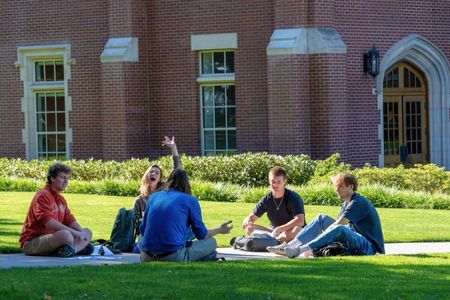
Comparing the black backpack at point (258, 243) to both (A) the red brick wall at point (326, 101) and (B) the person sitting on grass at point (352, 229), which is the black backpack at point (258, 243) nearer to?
(B) the person sitting on grass at point (352, 229)

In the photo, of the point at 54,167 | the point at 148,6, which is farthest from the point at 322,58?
the point at 54,167

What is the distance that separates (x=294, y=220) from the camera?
14078mm

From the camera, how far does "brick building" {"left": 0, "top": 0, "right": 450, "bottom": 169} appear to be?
23.5 meters

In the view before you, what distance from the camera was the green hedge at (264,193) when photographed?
1966 cm

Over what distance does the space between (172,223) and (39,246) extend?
2150 mm

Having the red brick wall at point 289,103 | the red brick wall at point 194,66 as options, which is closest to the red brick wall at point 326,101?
the red brick wall at point 289,103

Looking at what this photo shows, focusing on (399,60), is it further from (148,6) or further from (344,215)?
(344,215)

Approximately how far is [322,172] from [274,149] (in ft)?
6.39

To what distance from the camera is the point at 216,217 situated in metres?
17.3

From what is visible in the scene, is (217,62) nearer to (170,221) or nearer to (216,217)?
(216,217)

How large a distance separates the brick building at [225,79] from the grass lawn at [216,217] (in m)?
4.26

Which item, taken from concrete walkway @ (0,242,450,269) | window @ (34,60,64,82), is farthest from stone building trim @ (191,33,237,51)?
concrete walkway @ (0,242,450,269)

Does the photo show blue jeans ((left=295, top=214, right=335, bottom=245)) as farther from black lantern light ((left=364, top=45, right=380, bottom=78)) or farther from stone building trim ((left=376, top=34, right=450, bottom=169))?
stone building trim ((left=376, top=34, right=450, bottom=169))

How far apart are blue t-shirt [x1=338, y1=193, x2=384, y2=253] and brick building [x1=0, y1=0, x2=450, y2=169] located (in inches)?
415
